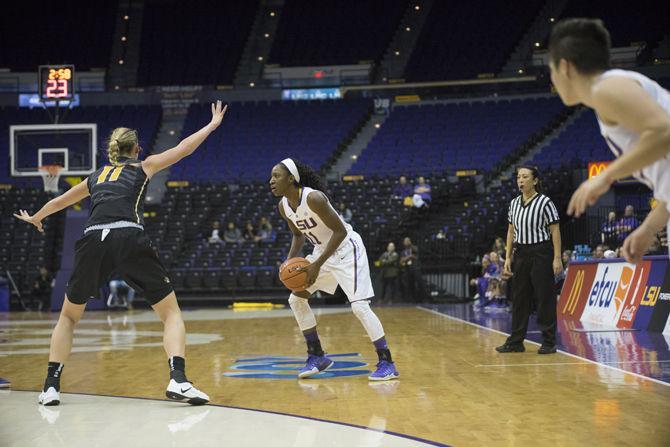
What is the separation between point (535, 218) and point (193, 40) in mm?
28665

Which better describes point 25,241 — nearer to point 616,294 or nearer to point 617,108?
point 616,294

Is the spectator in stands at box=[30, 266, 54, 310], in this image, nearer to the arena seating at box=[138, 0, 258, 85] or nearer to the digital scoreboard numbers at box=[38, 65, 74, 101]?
the digital scoreboard numbers at box=[38, 65, 74, 101]

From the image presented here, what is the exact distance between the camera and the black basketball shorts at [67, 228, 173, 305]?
4684mm

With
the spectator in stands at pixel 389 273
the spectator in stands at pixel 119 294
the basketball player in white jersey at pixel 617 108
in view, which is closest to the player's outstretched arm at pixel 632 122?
the basketball player in white jersey at pixel 617 108

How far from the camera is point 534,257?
7.44 metres

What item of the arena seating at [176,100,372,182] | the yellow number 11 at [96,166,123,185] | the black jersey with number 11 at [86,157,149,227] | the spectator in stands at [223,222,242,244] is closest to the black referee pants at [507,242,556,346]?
the black jersey with number 11 at [86,157,149,227]

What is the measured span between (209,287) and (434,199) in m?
6.76

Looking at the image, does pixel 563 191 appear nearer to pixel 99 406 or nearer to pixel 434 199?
pixel 434 199

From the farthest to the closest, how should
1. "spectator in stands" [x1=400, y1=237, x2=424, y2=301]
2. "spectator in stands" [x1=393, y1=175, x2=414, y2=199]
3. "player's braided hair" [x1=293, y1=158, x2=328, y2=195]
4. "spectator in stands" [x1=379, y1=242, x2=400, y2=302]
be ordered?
"spectator in stands" [x1=393, y1=175, x2=414, y2=199] → "spectator in stands" [x1=400, y1=237, x2=424, y2=301] → "spectator in stands" [x1=379, y1=242, x2=400, y2=302] → "player's braided hair" [x1=293, y1=158, x2=328, y2=195]

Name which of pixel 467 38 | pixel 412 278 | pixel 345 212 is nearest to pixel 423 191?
pixel 345 212

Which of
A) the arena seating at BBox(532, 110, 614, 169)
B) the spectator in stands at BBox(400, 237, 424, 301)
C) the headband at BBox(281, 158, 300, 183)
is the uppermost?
the arena seating at BBox(532, 110, 614, 169)

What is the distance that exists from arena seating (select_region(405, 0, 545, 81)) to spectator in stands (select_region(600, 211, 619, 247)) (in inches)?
659

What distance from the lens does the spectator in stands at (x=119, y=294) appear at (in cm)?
1930

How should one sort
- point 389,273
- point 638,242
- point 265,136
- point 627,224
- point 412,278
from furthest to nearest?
point 265,136 < point 412,278 < point 389,273 < point 627,224 < point 638,242
